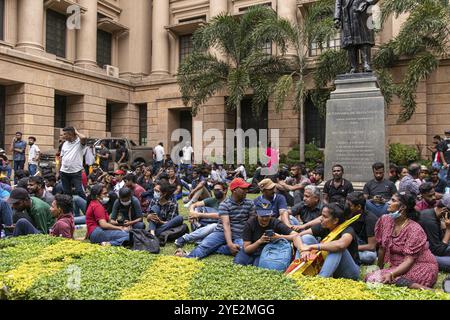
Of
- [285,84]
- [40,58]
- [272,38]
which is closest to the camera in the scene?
[285,84]

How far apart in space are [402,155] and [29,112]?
56.3ft

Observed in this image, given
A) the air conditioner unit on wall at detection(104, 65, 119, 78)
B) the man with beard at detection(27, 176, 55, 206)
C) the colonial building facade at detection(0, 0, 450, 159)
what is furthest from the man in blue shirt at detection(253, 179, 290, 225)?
the air conditioner unit on wall at detection(104, 65, 119, 78)

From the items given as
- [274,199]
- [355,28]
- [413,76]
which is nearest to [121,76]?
[413,76]

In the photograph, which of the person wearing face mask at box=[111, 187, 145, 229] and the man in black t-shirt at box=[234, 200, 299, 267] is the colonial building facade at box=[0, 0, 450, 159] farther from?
the man in black t-shirt at box=[234, 200, 299, 267]

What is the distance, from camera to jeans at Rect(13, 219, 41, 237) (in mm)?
6461

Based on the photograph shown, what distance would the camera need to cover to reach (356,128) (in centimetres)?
974

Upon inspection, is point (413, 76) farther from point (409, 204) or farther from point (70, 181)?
point (409, 204)

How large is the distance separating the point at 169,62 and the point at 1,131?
38.1 feet

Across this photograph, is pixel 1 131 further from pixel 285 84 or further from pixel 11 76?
pixel 285 84

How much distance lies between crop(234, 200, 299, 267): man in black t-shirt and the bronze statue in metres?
6.30

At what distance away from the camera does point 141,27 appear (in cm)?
2889

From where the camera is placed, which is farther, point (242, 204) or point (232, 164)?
point (232, 164)

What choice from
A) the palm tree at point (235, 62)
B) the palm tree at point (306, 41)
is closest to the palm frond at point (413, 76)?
the palm tree at point (306, 41)
